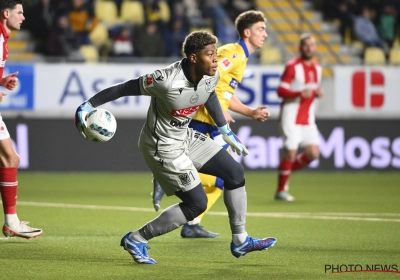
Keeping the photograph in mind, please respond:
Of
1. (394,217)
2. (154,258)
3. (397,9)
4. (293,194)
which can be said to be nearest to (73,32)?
(293,194)

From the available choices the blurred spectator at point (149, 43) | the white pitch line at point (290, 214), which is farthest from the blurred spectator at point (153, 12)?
the white pitch line at point (290, 214)

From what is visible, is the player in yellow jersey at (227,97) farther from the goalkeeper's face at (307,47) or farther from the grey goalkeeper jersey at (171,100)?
the goalkeeper's face at (307,47)

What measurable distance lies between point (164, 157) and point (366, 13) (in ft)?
48.0

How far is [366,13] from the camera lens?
20.1 metres

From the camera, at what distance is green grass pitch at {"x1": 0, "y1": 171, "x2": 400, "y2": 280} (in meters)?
6.34

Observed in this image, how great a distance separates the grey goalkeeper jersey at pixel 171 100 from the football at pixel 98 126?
13.9 inches

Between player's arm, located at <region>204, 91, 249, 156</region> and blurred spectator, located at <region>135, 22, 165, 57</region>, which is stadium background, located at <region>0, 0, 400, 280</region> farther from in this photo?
player's arm, located at <region>204, 91, 249, 156</region>

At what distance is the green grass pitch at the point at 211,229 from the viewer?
634 centimetres

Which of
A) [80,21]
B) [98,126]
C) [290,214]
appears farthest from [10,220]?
[80,21]

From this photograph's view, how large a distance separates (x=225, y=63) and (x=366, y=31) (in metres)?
12.2

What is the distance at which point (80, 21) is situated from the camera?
59.0ft

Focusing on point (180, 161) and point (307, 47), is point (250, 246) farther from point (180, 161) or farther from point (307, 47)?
point (307, 47)

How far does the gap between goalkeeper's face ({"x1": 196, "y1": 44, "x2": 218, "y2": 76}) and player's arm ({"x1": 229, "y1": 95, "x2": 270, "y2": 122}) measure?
A: 1469 millimetres

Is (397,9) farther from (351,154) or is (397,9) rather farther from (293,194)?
(293,194)
